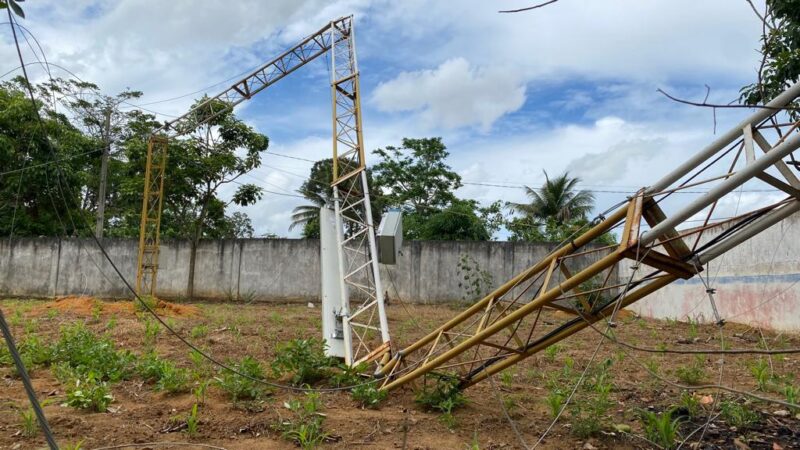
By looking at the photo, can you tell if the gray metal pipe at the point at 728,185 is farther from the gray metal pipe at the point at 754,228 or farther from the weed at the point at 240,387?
the weed at the point at 240,387

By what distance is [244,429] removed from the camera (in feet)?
19.2

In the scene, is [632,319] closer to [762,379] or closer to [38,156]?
[762,379]

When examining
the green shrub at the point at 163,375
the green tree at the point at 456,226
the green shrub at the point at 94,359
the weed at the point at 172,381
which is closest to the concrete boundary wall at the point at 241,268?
the green tree at the point at 456,226

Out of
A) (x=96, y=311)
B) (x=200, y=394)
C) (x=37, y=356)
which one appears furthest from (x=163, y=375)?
(x=96, y=311)

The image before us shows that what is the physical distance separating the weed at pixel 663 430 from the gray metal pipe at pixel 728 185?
2.01 m

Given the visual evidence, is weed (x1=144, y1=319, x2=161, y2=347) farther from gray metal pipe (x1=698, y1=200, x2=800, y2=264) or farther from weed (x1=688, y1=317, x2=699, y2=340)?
weed (x1=688, y1=317, x2=699, y2=340)

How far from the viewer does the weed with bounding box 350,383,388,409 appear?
6848mm

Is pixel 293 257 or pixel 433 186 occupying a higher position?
pixel 433 186

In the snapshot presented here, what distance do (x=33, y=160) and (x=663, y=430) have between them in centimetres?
2057

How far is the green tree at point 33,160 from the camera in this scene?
18.7 m

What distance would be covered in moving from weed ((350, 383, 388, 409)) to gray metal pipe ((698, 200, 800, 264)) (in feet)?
12.7

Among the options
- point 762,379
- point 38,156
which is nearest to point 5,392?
point 762,379

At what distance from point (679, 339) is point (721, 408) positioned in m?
5.63

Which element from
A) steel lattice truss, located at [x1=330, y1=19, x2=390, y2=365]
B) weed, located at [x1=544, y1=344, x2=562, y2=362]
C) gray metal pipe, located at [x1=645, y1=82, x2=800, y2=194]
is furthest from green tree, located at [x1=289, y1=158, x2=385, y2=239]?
gray metal pipe, located at [x1=645, y1=82, x2=800, y2=194]
